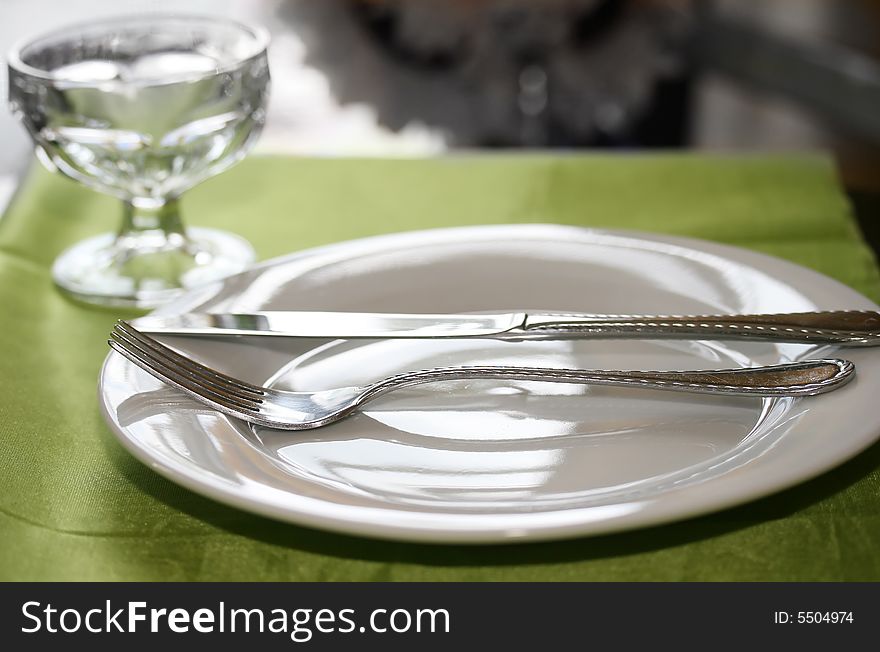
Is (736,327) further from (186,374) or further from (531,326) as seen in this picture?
(186,374)

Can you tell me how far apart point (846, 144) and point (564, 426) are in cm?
110

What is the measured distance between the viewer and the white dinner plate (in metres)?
0.28

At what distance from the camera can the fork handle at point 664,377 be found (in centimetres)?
34

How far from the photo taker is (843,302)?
392 millimetres

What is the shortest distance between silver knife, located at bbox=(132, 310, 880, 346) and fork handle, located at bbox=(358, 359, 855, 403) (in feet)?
0.06

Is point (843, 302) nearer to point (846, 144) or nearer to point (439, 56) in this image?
point (439, 56)

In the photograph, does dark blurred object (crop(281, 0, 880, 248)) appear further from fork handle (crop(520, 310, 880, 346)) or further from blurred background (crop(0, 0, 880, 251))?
fork handle (crop(520, 310, 880, 346))

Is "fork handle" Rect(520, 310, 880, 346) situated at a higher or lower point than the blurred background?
higher

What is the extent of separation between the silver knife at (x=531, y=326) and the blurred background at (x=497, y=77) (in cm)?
42

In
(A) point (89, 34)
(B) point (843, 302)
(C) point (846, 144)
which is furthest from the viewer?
(C) point (846, 144)

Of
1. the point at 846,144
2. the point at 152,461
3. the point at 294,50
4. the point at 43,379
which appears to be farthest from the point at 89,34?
the point at 846,144

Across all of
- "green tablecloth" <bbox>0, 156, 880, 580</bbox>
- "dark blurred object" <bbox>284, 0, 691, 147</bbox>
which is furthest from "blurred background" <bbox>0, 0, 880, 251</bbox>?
"green tablecloth" <bbox>0, 156, 880, 580</bbox>

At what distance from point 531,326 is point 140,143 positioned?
218mm

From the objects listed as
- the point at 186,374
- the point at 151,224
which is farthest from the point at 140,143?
the point at 186,374
